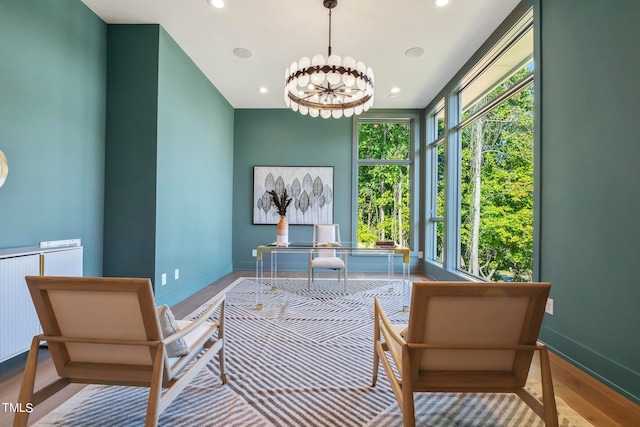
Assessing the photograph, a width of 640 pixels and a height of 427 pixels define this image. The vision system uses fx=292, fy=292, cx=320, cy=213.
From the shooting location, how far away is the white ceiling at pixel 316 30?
2658 mm

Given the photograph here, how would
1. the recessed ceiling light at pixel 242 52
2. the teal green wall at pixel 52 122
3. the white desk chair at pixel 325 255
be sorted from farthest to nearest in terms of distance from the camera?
the white desk chair at pixel 325 255, the recessed ceiling light at pixel 242 52, the teal green wall at pixel 52 122

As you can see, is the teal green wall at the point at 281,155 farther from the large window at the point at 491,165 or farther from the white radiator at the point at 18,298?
the white radiator at the point at 18,298

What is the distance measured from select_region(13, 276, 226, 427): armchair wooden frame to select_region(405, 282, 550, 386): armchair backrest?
99 centimetres

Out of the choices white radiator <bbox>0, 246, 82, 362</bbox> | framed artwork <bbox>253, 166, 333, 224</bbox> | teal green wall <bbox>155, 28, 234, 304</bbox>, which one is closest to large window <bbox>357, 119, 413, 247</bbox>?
framed artwork <bbox>253, 166, 333, 224</bbox>

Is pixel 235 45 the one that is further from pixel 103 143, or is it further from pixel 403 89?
pixel 403 89

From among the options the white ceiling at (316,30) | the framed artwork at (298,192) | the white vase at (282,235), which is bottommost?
the white vase at (282,235)

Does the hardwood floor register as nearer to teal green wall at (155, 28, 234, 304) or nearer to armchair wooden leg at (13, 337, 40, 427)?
armchair wooden leg at (13, 337, 40, 427)

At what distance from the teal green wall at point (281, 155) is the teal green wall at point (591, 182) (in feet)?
10.7

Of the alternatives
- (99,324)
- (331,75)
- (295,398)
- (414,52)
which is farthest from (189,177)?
(414,52)

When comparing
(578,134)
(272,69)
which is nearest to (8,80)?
(272,69)

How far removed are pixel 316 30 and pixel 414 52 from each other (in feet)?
3.99

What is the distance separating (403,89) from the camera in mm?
4457

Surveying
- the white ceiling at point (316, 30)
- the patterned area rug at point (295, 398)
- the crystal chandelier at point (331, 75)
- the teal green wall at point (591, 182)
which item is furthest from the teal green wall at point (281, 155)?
the teal green wall at point (591, 182)

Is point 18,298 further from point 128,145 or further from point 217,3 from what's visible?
point 217,3
